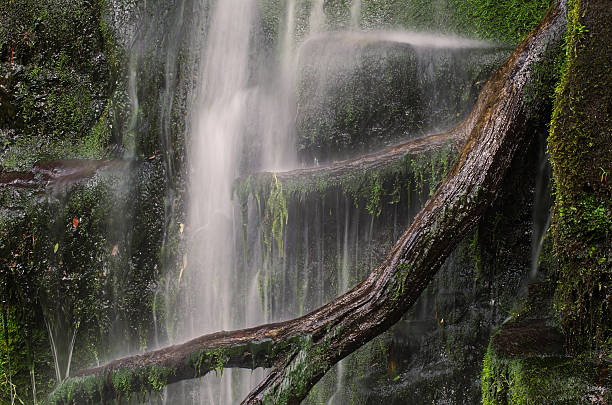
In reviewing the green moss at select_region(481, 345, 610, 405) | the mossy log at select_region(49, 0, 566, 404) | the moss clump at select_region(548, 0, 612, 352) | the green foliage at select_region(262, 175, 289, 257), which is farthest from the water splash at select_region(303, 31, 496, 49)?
the green moss at select_region(481, 345, 610, 405)

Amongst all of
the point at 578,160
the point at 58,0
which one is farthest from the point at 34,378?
the point at 578,160

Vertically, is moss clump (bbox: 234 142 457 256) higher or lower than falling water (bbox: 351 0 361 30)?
lower

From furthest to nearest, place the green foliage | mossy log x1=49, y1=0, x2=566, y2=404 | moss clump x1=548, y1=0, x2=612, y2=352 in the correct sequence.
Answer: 1. the green foliage
2. mossy log x1=49, y1=0, x2=566, y2=404
3. moss clump x1=548, y1=0, x2=612, y2=352

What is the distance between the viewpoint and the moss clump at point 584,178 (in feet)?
7.63

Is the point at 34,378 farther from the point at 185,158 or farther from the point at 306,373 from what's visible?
the point at 306,373

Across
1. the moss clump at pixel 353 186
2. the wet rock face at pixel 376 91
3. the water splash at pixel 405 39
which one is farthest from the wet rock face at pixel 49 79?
the water splash at pixel 405 39

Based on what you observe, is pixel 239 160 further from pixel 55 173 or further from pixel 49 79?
pixel 49 79

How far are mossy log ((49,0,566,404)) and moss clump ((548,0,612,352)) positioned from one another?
0.30 m

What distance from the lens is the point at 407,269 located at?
277cm

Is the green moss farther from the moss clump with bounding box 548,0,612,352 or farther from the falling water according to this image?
the falling water

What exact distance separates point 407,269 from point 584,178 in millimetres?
987

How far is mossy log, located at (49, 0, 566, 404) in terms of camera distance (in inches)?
109

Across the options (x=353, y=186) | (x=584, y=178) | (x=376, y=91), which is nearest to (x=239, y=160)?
(x=353, y=186)

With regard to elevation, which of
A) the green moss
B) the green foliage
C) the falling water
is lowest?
the green moss
